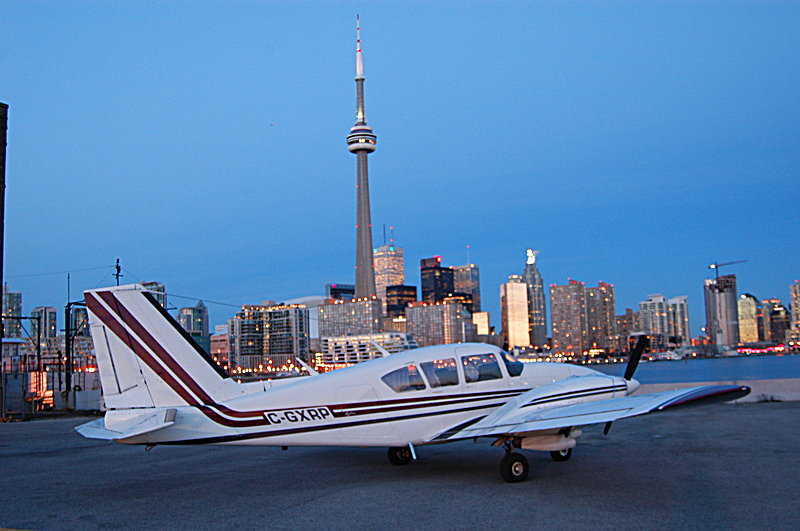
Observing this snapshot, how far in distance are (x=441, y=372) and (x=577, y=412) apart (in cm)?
254

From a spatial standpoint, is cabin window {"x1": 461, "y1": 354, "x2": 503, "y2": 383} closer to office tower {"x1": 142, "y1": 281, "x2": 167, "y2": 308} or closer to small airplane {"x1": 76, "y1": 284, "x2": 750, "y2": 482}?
small airplane {"x1": 76, "y1": 284, "x2": 750, "y2": 482}

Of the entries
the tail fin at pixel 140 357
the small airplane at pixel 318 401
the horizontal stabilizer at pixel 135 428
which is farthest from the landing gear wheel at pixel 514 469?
the horizontal stabilizer at pixel 135 428

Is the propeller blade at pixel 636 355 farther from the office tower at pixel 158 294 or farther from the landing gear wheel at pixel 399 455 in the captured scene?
the office tower at pixel 158 294

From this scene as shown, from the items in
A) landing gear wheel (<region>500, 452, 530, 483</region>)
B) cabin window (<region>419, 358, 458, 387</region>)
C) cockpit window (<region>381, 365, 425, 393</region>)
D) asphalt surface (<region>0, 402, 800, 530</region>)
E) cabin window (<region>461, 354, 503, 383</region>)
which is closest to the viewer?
asphalt surface (<region>0, 402, 800, 530</region>)

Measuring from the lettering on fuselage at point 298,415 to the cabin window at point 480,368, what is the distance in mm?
2660

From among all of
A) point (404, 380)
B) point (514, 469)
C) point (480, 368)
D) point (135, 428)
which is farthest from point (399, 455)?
point (135, 428)

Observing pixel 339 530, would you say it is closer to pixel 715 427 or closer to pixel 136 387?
pixel 136 387

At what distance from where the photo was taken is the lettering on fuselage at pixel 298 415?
458 inches

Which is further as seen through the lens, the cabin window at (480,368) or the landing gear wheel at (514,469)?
the cabin window at (480,368)

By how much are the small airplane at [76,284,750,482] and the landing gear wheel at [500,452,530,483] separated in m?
0.02

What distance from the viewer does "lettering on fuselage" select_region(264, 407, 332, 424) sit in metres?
11.6

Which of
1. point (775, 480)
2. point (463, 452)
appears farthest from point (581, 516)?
point (463, 452)

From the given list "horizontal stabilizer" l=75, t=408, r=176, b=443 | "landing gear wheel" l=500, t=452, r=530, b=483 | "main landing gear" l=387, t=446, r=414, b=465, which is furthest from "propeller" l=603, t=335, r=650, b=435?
"horizontal stabilizer" l=75, t=408, r=176, b=443

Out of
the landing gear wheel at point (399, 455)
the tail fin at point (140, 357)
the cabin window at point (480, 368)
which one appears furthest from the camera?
the landing gear wheel at point (399, 455)
